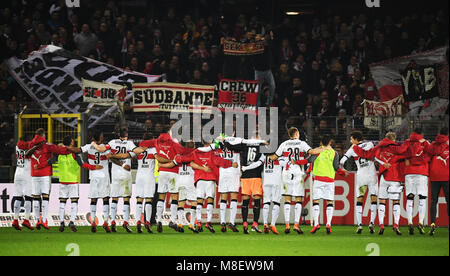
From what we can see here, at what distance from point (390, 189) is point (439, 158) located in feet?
4.04

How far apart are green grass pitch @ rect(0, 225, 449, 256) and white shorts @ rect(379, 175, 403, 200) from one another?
812mm

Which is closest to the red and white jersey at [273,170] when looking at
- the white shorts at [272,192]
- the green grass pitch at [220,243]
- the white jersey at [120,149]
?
the white shorts at [272,192]

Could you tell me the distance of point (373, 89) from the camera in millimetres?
21609

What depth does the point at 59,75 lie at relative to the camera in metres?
20.3

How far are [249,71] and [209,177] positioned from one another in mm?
6843

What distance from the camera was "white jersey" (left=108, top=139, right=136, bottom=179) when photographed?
612 inches

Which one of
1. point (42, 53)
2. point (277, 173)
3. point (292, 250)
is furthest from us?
point (42, 53)

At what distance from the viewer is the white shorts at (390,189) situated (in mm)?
15320

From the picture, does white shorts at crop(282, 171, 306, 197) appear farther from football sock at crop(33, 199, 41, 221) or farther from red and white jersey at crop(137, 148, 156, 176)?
football sock at crop(33, 199, 41, 221)

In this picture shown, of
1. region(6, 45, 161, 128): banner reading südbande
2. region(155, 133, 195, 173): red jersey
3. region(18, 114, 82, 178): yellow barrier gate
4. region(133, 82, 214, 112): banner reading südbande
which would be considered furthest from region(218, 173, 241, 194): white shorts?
region(6, 45, 161, 128): banner reading südbande

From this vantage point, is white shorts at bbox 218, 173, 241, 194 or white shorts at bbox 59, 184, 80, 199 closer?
white shorts at bbox 218, 173, 241, 194

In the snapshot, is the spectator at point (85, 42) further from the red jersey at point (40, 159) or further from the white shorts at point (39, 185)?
the white shorts at point (39, 185)

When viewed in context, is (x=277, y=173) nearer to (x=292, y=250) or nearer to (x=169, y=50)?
(x=292, y=250)
